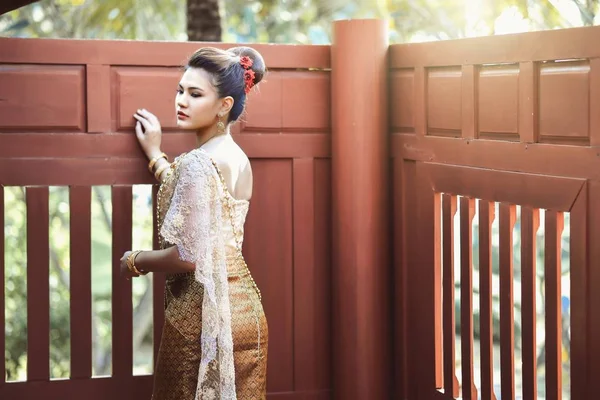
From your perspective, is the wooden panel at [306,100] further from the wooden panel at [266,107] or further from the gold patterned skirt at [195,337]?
the gold patterned skirt at [195,337]

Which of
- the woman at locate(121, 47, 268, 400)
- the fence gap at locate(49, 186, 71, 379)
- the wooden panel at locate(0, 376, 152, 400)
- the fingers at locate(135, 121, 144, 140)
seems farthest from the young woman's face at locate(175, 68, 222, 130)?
the fence gap at locate(49, 186, 71, 379)

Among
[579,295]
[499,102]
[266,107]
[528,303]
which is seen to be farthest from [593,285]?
[266,107]

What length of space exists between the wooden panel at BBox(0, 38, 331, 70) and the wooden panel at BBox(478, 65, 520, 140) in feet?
3.36

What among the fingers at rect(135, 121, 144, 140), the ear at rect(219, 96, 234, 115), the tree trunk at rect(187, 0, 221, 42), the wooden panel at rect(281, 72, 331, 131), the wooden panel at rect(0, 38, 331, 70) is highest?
the tree trunk at rect(187, 0, 221, 42)

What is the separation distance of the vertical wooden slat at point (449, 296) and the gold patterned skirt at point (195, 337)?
0.78 m

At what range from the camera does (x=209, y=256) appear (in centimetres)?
318

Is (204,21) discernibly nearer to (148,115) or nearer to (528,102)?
(148,115)

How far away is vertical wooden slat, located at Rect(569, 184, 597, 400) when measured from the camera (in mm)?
2881

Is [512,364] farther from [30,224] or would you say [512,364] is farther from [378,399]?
[30,224]

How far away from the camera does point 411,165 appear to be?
402cm

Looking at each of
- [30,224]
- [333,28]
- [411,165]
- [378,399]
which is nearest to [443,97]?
[411,165]

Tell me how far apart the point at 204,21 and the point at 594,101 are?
4.04 m

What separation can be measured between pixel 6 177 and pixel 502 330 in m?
2.01

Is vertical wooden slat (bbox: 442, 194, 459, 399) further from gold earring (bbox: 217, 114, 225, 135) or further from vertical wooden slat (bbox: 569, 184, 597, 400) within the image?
gold earring (bbox: 217, 114, 225, 135)
